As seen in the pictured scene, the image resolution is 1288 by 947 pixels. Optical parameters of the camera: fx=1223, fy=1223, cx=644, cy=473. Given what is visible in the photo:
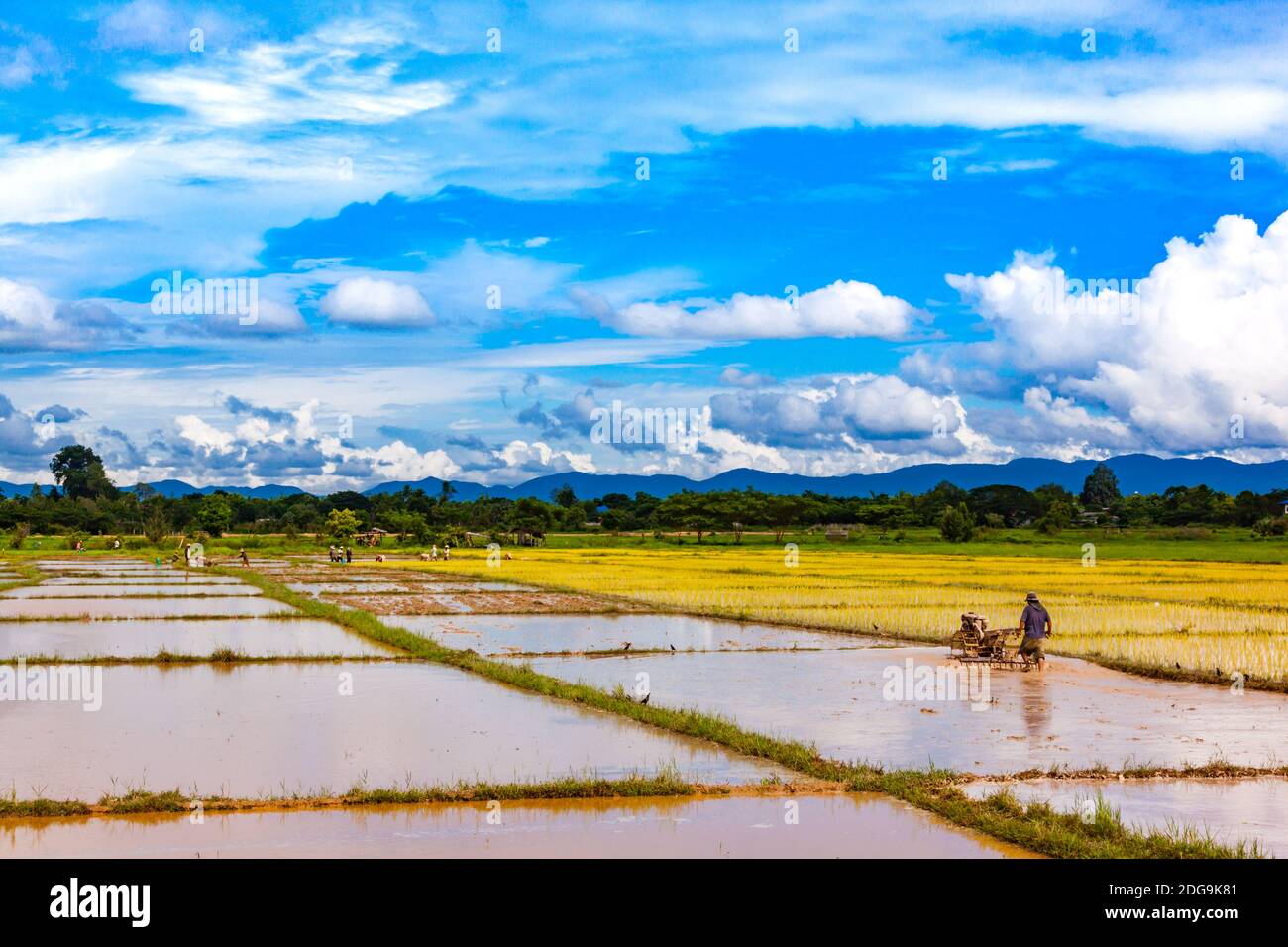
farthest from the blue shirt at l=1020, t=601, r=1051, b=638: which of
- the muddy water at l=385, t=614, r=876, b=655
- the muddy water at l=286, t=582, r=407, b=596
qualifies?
the muddy water at l=286, t=582, r=407, b=596

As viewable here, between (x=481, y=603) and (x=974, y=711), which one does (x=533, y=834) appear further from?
(x=481, y=603)

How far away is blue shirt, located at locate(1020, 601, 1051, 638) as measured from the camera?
17.6 metres

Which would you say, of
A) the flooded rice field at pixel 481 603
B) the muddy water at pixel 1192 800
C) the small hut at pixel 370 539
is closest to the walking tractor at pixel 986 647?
the muddy water at pixel 1192 800

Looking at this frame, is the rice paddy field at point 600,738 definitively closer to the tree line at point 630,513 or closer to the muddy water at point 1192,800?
the muddy water at point 1192,800


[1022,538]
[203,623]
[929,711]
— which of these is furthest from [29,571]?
[1022,538]

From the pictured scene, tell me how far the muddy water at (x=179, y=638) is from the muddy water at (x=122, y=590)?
25.7 feet

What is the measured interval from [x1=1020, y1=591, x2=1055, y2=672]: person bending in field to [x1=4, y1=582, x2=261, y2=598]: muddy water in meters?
21.9

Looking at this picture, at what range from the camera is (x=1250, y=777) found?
34.9 ft

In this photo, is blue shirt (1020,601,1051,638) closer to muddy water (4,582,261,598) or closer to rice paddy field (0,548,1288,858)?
rice paddy field (0,548,1288,858)
